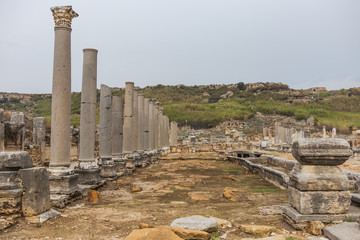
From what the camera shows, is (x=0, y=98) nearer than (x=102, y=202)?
No

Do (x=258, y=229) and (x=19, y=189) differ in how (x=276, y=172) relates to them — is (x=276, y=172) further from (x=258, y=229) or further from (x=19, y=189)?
(x=19, y=189)

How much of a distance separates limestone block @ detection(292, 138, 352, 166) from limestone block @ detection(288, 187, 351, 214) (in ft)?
1.57

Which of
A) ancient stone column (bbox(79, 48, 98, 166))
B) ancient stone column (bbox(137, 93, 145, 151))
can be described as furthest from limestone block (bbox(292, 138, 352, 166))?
ancient stone column (bbox(137, 93, 145, 151))

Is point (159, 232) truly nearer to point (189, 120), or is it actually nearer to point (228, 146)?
point (228, 146)

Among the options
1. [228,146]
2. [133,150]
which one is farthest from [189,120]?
[133,150]

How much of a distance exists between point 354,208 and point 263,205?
5.71ft

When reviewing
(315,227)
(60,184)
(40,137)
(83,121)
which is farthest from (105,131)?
(40,137)

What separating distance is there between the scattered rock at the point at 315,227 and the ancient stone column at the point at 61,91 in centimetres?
527

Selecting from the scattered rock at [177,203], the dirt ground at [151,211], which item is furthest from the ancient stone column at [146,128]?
the scattered rock at [177,203]

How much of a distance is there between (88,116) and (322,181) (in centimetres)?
678

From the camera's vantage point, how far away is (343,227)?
14.1 ft

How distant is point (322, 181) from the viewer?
15.8 ft

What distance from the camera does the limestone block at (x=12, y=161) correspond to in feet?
16.3

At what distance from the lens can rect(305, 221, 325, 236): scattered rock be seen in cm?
448
